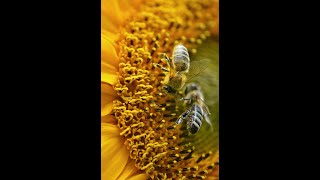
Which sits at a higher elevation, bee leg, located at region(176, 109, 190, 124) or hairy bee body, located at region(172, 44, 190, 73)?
hairy bee body, located at region(172, 44, 190, 73)

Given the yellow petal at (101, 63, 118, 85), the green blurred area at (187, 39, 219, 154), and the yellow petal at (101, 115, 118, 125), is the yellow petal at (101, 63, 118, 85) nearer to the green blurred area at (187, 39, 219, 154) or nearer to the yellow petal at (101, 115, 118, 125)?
the yellow petal at (101, 115, 118, 125)

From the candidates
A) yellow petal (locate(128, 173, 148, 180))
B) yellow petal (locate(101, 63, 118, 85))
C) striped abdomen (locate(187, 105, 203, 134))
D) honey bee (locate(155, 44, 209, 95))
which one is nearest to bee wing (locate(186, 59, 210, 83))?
honey bee (locate(155, 44, 209, 95))

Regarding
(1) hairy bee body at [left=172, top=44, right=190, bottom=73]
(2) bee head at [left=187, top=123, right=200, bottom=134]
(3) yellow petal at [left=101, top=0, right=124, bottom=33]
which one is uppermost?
(3) yellow petal at [left=101, top=0, right=124, bottom=33]

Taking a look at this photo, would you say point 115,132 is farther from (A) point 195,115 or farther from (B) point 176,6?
(B) point 176,6

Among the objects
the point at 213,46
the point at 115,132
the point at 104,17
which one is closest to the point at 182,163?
the point at 115,132

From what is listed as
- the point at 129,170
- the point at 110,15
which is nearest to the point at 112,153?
the point at 129,170

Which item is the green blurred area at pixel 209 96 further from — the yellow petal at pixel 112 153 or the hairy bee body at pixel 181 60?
the yellow petal at pixel 112 153

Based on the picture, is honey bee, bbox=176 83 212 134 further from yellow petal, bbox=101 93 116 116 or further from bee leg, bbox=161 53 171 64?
yellow petal, bbox=101 93 116 116

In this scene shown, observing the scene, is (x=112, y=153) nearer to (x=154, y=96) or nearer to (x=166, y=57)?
(x=154, y=96)
